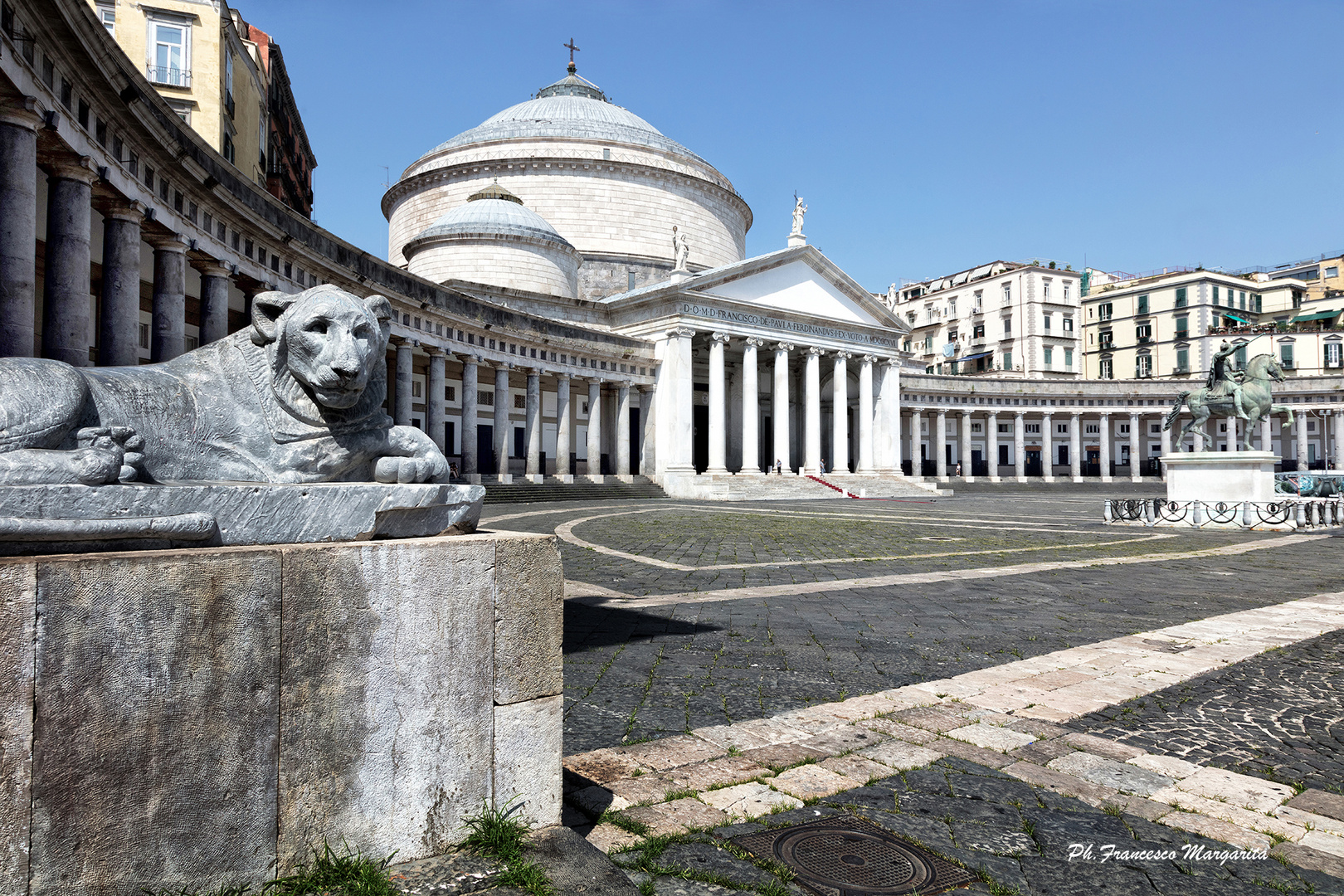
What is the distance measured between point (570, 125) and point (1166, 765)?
50.2 m

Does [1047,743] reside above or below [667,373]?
below

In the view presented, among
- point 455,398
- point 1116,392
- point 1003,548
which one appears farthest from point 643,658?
point 1116,392

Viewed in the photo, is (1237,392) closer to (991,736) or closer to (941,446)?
(991,736)

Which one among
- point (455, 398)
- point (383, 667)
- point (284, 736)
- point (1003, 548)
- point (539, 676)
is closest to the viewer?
point (284, 736)

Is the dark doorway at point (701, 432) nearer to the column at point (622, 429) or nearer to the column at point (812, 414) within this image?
the column at point (812, 414)

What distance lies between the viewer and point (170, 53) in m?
25.1

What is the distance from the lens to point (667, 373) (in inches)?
1458

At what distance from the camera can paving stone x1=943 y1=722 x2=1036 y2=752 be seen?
4211mm

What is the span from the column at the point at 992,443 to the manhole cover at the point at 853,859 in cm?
5258

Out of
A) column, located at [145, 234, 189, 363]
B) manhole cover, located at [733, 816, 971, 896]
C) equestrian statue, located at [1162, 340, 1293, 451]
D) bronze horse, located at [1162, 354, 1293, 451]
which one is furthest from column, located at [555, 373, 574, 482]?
manhole cover, located at [733, 816, 971, 896]

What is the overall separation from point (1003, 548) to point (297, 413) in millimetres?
12913

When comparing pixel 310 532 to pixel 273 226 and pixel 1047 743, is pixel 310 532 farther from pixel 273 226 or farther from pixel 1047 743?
pixel 273 226

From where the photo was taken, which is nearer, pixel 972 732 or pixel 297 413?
pixel 297 413

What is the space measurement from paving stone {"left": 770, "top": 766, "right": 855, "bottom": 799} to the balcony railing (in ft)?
96.7
